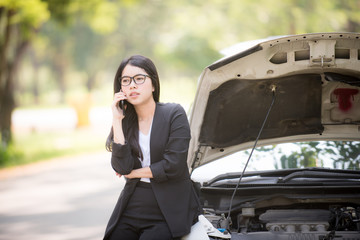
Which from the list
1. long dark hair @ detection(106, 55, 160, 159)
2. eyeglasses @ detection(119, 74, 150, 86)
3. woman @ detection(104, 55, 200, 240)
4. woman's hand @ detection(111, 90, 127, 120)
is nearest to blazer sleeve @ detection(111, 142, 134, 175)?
woman @ detection(104, 55, 200, 240)

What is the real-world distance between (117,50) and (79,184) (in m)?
43.3

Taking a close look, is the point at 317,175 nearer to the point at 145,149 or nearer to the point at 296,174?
the point at 296,174

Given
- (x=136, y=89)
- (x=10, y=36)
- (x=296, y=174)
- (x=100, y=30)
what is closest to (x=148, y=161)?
(x=136, y=89)

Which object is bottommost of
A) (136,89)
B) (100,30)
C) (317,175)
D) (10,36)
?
(317,175)

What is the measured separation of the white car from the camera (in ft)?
11.4

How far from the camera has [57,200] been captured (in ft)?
28.8

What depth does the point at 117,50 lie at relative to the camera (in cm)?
5219

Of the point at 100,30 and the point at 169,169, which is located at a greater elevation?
the point at 100,30

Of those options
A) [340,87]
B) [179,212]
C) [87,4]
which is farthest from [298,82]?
[87,4]

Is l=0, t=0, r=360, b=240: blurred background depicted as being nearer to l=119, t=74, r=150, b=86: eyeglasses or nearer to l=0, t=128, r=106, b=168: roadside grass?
l=0, t=128, r=106, b=168: roadside grass

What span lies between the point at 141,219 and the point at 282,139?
183 cm

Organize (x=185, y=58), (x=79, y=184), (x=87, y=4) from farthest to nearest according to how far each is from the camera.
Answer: (x=185, y=58) → (x=87, y=4) → (x=79, y=184)

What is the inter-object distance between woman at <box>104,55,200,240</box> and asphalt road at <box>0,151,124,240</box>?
3.51 meters

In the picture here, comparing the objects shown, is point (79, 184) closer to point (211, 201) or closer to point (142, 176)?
point (211, 201)
